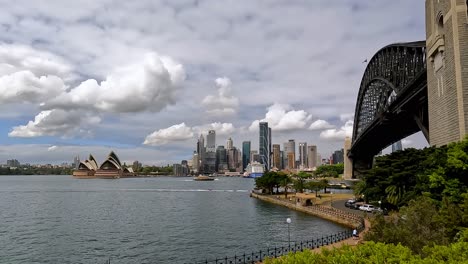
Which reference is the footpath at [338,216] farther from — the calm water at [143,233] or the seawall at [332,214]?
the calm water at [143,233]

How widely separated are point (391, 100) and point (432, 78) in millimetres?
41571

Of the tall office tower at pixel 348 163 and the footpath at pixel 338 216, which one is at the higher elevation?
the tall office tower at pixel 348 163

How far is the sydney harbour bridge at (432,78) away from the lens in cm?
4244

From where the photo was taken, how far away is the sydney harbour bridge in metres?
42.4

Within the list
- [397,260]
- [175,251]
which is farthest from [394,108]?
[397,260]

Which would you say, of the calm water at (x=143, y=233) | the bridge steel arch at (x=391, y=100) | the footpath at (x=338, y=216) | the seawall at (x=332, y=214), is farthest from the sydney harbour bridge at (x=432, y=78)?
the calm water at (x=143, y=233)

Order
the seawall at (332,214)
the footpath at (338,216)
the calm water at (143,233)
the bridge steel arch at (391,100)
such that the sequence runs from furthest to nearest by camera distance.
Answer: the bridge steel arch at (391,100) → the seawall at (332,214) → the calm water at (143,233) → the footpath at (338,216)

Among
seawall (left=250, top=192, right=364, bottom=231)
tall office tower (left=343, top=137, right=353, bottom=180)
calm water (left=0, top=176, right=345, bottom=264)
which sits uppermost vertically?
tall office tower (left=343, top=137, right=353, bottom=180)

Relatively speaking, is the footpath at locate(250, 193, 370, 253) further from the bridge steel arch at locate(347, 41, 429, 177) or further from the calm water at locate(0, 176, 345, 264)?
the bridge steel arch at locate(347, 41, 429, 177)

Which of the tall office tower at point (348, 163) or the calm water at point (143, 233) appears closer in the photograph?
the calm water at point (143, 233)

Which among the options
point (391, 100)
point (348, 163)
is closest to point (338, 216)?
point (391, 100)

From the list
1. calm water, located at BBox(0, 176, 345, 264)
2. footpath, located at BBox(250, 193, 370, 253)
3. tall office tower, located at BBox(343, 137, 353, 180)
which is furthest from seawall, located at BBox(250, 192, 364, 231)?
tall office tower, located at BBox(343, 137, 353, 180)

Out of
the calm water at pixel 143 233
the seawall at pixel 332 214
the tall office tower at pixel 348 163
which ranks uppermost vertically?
the tall office tower at pixel 348 163

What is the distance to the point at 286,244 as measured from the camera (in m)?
46.1
